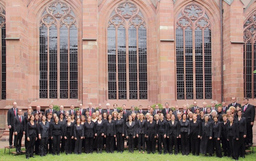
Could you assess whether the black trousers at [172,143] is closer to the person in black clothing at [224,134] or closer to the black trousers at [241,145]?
the person in black clothing at [224,134]

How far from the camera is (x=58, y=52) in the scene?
19.3 m

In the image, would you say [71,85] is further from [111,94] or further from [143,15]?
[143,15]

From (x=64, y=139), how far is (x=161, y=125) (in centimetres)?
405

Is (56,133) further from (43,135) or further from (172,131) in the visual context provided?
(172,131)

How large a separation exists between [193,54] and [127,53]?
4.31m

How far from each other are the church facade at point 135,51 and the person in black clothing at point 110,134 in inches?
217

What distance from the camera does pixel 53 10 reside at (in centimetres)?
1955

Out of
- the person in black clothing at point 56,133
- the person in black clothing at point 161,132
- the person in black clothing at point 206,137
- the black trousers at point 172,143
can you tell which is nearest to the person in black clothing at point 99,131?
the person in black clothing at point 56,133

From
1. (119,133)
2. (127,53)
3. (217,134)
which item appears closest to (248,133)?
(217,134)

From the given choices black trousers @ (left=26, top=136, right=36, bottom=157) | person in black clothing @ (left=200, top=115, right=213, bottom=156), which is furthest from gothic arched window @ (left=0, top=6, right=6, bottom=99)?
person in black clothing @ (left=200, top=115, right=213, bottom=156)

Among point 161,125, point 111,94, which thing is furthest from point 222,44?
point 161,125

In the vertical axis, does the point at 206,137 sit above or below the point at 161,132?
below

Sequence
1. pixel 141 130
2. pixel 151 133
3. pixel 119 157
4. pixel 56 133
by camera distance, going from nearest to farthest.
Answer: pixel 119 157
pixel 56 133
pixel 151 133
pixel 141 130

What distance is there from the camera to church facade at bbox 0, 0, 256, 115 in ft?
60.3
